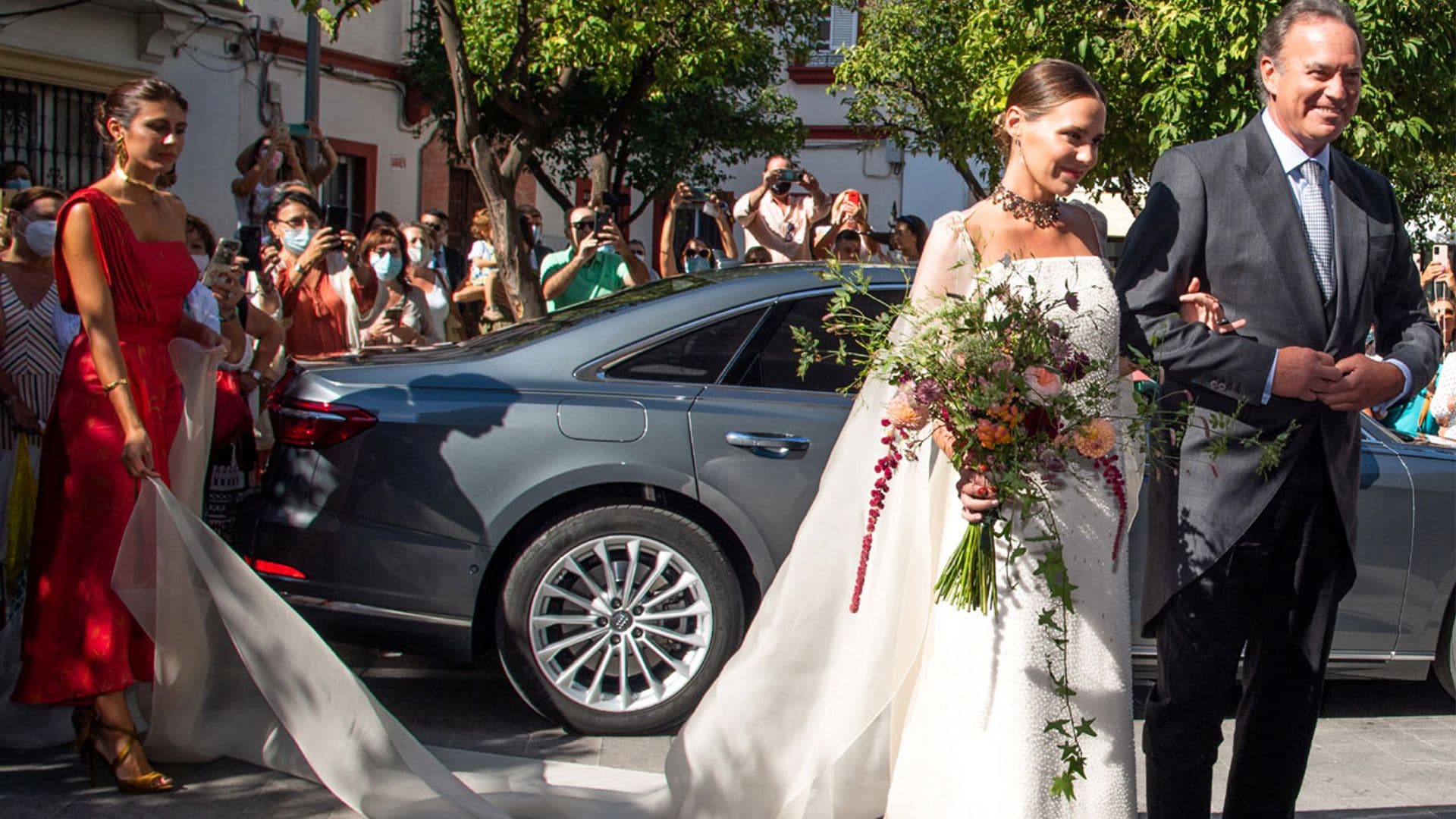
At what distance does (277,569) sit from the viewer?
204 inches

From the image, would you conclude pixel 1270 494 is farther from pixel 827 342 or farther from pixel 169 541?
pixel 169 541

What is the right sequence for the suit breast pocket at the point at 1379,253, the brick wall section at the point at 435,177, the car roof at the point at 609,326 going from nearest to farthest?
the suit breast pocket at the point at 1379,253 → the car roof at the point at 609,326 → the brick wall section at the point at 435,177

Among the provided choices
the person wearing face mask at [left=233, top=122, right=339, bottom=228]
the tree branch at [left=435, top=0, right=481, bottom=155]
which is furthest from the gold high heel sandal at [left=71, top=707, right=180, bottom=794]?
the tree branch at [left=435, top=0, right=481, bottom=155]

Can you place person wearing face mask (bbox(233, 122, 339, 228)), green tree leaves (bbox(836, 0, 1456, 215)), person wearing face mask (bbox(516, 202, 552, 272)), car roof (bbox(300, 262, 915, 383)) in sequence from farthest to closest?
1. person wearing face mask (bbox(516, 202, 552, 272))
2. person wearing face mask (bbox(233, 122, 339, 228))
3. green tree leaves (bbox(836, 0, 1456, 215))
4. car roof (bbox(300, 262, 915, 383))

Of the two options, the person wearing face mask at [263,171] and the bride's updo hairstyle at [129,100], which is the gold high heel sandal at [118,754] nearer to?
the bride's updo hairstyle at [129,100]

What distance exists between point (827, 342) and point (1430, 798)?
2.45 meters

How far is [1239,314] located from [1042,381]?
594 mm

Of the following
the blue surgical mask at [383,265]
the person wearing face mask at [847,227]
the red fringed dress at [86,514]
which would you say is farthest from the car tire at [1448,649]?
the blue surgical mask at [383,265]

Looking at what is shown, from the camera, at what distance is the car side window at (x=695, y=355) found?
532 centimetres

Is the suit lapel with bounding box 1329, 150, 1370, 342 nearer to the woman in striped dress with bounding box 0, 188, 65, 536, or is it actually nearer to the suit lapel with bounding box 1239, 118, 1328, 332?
the suit lapel with bounding box 1239, 118, 1328, 332

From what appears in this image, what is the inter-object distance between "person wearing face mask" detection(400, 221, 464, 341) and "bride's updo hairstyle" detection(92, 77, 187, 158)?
4.42m

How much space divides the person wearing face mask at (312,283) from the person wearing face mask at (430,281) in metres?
0.96

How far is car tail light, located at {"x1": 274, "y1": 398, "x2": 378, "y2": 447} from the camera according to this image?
515 cm

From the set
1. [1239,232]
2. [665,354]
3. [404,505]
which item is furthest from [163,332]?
[1239,232]
